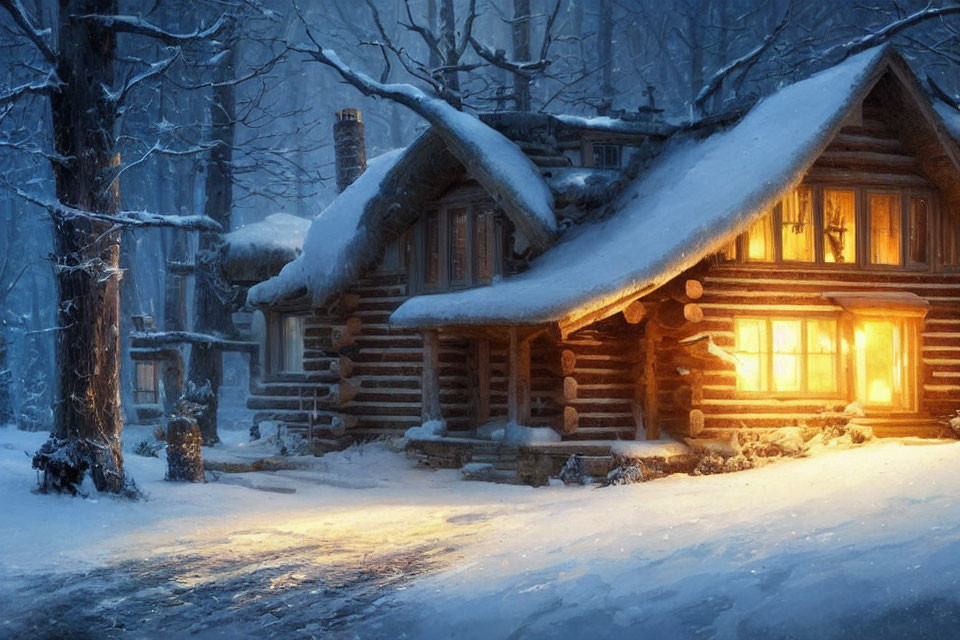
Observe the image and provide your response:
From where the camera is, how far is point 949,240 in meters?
18.4

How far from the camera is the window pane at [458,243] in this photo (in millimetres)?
20141

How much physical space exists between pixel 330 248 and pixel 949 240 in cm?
1162

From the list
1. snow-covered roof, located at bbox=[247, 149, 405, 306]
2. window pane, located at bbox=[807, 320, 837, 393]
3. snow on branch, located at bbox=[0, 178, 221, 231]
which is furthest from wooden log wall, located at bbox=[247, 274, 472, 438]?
snow on branch, located at bbox=[0, 178, 221, 231]

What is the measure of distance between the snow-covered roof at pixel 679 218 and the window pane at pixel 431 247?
2404 millimetres

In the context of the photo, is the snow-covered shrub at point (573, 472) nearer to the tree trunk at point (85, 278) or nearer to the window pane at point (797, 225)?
the window pane at point (797, 225)

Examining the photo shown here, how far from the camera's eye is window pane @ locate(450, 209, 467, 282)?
793 inches

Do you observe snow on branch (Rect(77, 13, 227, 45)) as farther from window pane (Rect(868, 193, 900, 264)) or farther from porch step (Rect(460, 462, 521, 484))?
window pane (Rect(868, 193, 900, 264))

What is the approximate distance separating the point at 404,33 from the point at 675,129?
3663cm

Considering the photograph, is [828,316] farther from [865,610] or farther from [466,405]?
[865,610]

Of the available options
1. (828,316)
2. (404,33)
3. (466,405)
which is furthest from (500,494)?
(404,33)

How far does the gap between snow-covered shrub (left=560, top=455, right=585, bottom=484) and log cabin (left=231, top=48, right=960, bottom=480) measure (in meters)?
0.35

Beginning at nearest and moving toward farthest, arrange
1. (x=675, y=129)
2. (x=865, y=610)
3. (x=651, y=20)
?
(x=865, y=610) < (x=675, y=129) < (x=651, y=20)

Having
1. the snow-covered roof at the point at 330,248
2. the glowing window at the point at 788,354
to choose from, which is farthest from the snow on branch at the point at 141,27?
the glowing window at the point at 788,354

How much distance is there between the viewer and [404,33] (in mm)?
55281
